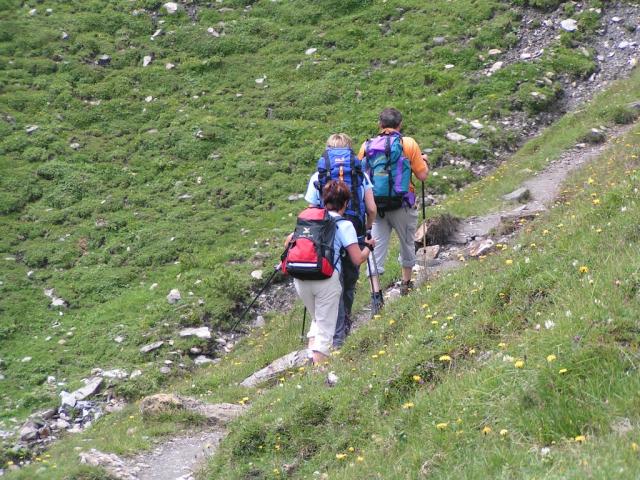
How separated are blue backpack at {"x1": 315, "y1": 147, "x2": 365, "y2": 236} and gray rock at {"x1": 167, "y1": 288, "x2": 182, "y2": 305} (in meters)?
7.50

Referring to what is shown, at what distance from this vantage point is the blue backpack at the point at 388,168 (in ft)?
35.3

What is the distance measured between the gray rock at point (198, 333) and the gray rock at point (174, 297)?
1.09 m

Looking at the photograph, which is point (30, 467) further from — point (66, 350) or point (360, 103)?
point (360, 103)

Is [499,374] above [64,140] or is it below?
above

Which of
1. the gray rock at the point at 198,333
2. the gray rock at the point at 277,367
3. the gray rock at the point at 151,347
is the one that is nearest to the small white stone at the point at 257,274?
the gray rock at the point at 198,333

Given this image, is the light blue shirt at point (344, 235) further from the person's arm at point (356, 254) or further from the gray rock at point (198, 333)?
the gray rock at point (198, 333)

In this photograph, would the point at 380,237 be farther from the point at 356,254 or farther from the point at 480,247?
the point at 480,247

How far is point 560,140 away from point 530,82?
389 centimetres

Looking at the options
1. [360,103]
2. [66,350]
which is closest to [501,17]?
[360,103]

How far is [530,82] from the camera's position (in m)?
23.2

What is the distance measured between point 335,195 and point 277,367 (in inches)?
158

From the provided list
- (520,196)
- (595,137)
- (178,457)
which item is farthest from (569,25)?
(178,457)

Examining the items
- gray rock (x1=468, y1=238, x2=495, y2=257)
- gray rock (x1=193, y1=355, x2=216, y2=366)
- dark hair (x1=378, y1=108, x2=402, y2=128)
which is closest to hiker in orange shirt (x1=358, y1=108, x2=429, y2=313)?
dark hair (x1=378, y1=108, x2=402, y2=128)

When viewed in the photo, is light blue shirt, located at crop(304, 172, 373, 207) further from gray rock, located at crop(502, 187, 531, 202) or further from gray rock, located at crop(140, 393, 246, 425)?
gray rock, located at crop(502, 187, 531, 202)
